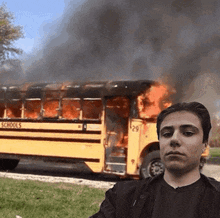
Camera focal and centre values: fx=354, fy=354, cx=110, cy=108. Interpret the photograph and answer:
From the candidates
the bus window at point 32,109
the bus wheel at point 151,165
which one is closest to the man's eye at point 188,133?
the bus wheel at point 151,165

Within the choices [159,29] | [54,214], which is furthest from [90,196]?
[159,29]

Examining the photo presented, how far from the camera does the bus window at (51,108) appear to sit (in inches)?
364

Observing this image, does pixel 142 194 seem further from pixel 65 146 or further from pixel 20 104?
pixel 20 104

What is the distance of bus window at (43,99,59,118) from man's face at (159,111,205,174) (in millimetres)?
7858

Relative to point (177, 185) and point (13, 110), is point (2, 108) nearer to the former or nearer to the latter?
point (13, 110)

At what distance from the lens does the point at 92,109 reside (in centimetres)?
884

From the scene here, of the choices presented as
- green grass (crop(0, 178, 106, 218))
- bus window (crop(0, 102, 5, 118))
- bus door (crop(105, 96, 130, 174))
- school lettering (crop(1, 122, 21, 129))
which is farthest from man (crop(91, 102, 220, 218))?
bus window (crop(0, 102, 5, 118))

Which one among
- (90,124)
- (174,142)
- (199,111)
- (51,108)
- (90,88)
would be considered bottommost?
(90,124)

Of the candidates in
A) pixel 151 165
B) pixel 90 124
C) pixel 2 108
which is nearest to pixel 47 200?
pixel 151 165

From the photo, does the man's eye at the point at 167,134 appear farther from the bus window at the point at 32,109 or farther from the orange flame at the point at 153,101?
the bus window at the point at 32,109

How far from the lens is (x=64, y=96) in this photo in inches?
354

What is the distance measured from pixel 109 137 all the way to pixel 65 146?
4.07 feet

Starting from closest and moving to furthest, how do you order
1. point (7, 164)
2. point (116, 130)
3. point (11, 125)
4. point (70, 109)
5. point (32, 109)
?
point (116, 130) < point (70, 109) < point (32, 109) < point (11, 125) < point (7, 164)

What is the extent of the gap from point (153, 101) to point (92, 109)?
1.57 m
